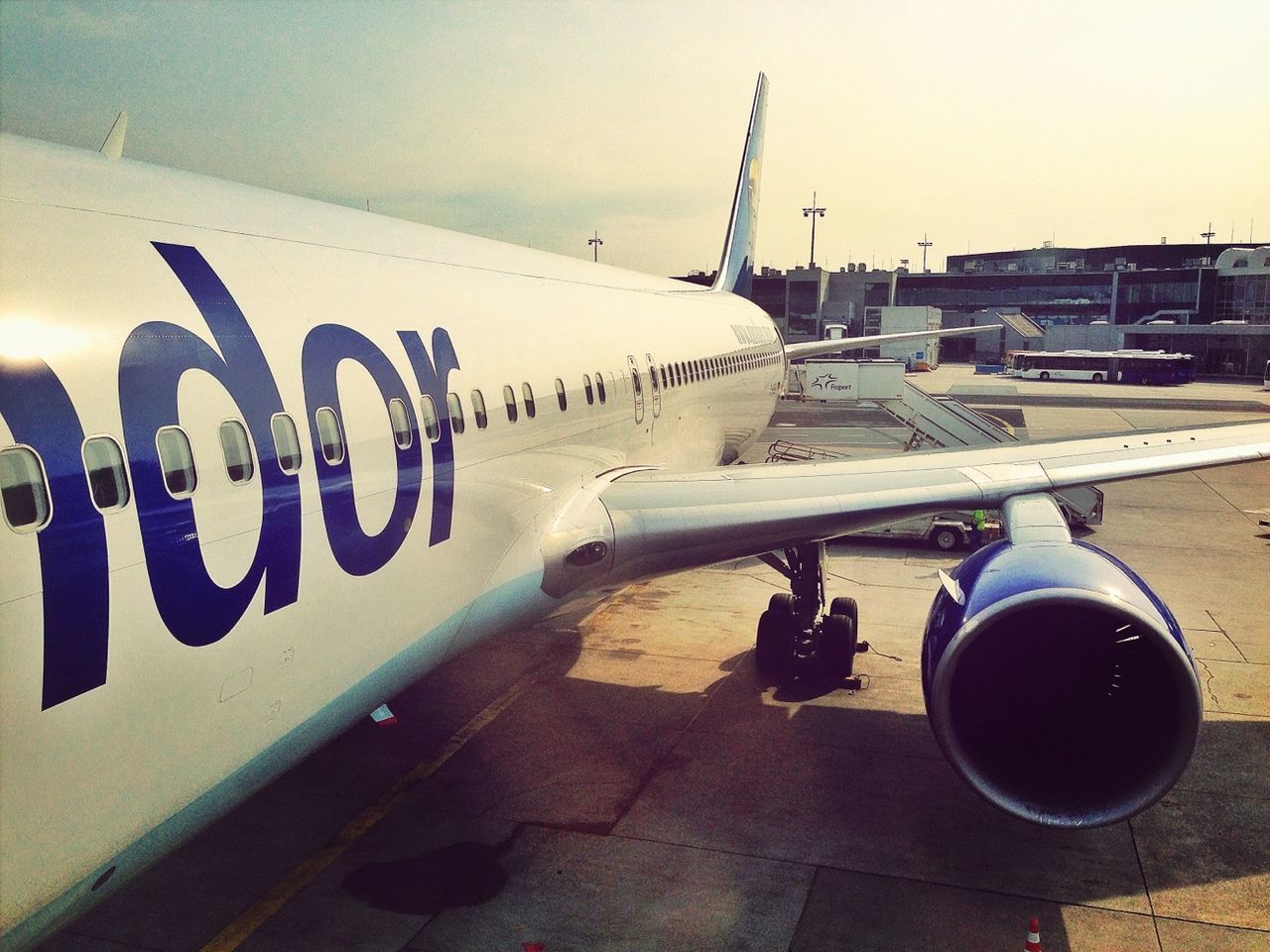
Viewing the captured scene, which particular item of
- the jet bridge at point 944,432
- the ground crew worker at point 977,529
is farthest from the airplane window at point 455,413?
the jet bridge at point 944,432

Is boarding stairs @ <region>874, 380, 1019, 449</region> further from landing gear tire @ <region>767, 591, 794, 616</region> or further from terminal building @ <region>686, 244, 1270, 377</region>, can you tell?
terminal building @ <region>686, 244, 1270, 377</region>

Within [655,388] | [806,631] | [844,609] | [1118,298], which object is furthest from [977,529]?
[1118,298]

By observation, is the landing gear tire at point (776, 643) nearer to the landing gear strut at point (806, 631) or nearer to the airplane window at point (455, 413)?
the landing gear strut at point (806, 631)

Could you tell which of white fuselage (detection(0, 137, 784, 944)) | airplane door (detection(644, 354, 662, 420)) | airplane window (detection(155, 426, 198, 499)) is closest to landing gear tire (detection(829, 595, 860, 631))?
airplane door (detection(644, 354, 662, 420))

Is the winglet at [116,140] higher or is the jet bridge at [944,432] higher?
the winglet at [116,140]

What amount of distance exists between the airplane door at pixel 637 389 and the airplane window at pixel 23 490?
24.6 feet

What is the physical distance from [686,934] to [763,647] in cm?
523

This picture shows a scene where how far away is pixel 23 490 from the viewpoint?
3.99 m

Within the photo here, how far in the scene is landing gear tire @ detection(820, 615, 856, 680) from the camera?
11.3 metres

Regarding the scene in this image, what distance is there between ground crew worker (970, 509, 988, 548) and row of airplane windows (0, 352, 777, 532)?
484 inches

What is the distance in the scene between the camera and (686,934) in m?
6.79

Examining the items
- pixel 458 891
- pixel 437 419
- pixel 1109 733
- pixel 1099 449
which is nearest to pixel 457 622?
pixel 437 419

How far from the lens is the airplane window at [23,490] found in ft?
12.9

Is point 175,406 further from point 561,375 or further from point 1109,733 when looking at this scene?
point 1109,733
